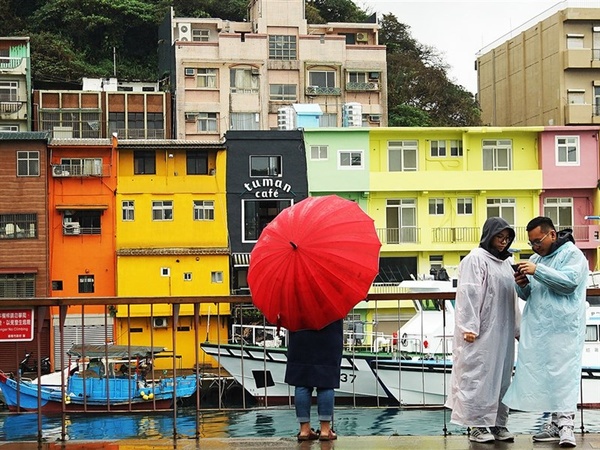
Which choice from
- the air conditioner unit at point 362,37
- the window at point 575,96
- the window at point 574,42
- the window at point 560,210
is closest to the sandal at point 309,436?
the window at point 560,210

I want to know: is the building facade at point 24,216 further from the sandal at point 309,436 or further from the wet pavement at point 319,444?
the sandal at point 309,436

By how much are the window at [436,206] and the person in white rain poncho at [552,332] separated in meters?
31.3

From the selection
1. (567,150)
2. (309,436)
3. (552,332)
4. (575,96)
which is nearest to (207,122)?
(567,150)

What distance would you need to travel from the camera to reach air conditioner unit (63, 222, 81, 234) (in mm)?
36031

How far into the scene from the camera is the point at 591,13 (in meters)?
44.6

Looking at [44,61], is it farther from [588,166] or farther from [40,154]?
[588,166]

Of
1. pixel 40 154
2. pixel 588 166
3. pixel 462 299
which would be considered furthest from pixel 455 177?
pixel 462 299

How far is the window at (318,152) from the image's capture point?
1499 inches

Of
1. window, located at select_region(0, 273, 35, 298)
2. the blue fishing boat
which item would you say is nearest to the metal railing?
the blue fishing boat

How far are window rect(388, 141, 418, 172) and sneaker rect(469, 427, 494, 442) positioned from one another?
103 ft

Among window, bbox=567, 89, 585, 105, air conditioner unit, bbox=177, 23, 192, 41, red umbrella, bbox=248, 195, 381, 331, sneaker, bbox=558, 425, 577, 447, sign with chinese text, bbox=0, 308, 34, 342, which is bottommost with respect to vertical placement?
sneaker, bbox=558, 425, 577, 447

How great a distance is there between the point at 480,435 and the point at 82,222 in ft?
99.2

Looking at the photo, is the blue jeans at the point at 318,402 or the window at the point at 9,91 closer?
the blue jeans at the point at 318,402

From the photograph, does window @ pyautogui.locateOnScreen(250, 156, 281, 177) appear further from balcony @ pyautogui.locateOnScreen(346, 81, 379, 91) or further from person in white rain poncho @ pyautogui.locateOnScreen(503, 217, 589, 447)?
person in white rain poncho @ pyautogui.locateOnScreen(503, 217, 589, 447)
